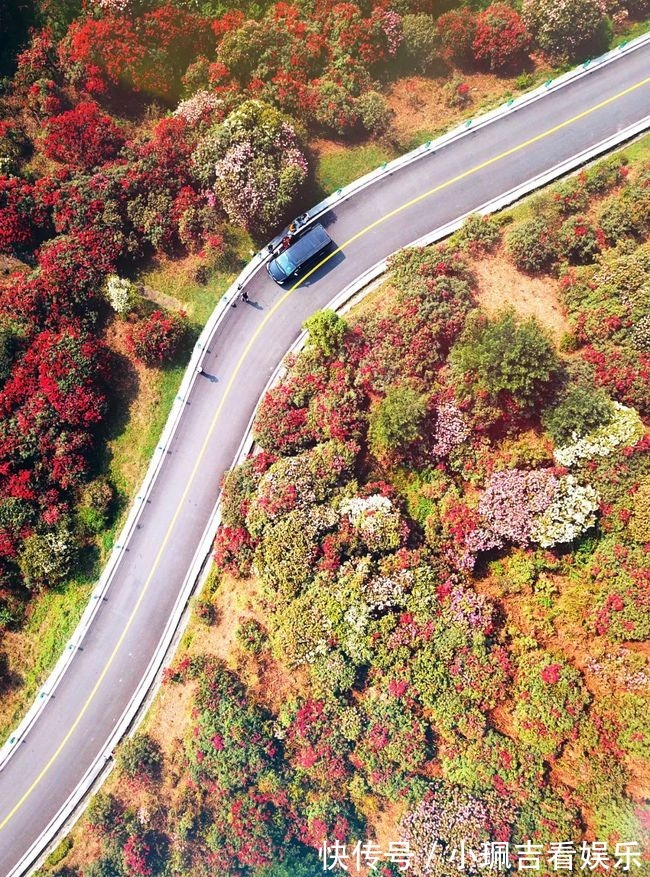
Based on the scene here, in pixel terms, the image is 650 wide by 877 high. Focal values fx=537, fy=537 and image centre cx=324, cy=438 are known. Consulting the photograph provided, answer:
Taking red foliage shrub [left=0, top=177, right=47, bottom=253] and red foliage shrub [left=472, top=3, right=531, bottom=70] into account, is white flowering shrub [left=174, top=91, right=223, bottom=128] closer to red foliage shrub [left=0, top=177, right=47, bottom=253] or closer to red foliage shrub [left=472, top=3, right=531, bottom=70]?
red foliage shrub [left=0, top=177, right=47, bottom=253]

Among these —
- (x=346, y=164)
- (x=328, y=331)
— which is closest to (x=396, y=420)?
(x=328, y=331)

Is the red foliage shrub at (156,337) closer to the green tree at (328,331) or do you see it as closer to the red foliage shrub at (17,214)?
the green tree at (328,331)

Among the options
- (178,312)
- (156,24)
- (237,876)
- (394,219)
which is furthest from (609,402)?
(156,24)

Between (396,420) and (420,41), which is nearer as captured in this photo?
(396,420)

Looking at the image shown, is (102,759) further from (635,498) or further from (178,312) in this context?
(635,498)

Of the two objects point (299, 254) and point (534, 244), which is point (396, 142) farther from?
point (534, 244)

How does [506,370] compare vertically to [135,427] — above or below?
above

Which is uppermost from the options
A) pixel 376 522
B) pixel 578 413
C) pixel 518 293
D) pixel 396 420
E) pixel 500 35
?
pixel 500 35
